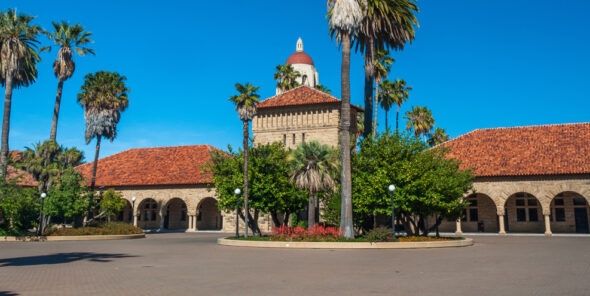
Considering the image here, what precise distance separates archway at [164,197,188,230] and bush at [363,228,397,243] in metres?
29.8

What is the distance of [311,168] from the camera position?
1046 inches

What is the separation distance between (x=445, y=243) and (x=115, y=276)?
16501 millimetres

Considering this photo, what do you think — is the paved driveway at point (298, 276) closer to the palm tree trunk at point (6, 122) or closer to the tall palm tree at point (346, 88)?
the tall palm tree at point (346, 88)

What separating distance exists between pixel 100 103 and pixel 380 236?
29.1 m

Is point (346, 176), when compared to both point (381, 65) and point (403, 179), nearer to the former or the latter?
point (403, 179)

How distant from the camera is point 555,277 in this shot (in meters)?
11.6

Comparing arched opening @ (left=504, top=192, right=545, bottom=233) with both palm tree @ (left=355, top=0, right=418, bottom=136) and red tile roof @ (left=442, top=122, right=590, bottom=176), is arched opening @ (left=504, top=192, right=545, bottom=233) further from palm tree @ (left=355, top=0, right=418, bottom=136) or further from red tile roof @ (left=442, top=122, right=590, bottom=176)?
palm tree @ (left=355, top=0, right=418, bottom=136)

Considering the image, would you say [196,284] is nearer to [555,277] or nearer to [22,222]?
[555,277]

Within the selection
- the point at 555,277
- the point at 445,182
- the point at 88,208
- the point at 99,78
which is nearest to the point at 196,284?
the point at 555,277

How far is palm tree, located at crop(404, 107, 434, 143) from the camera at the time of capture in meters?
56.8

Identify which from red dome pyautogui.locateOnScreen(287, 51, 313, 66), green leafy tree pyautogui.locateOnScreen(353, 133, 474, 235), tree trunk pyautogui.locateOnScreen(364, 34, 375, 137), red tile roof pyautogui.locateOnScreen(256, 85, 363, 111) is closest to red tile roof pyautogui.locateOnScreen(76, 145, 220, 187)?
red tile roof pyautogui.locateOnScreen(256, 85, 363, 111)

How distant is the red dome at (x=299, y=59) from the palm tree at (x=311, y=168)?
179 ft

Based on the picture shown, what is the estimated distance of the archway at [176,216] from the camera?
162 ft

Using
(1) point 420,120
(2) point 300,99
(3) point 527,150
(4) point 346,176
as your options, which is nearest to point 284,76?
(2) point 300,99
